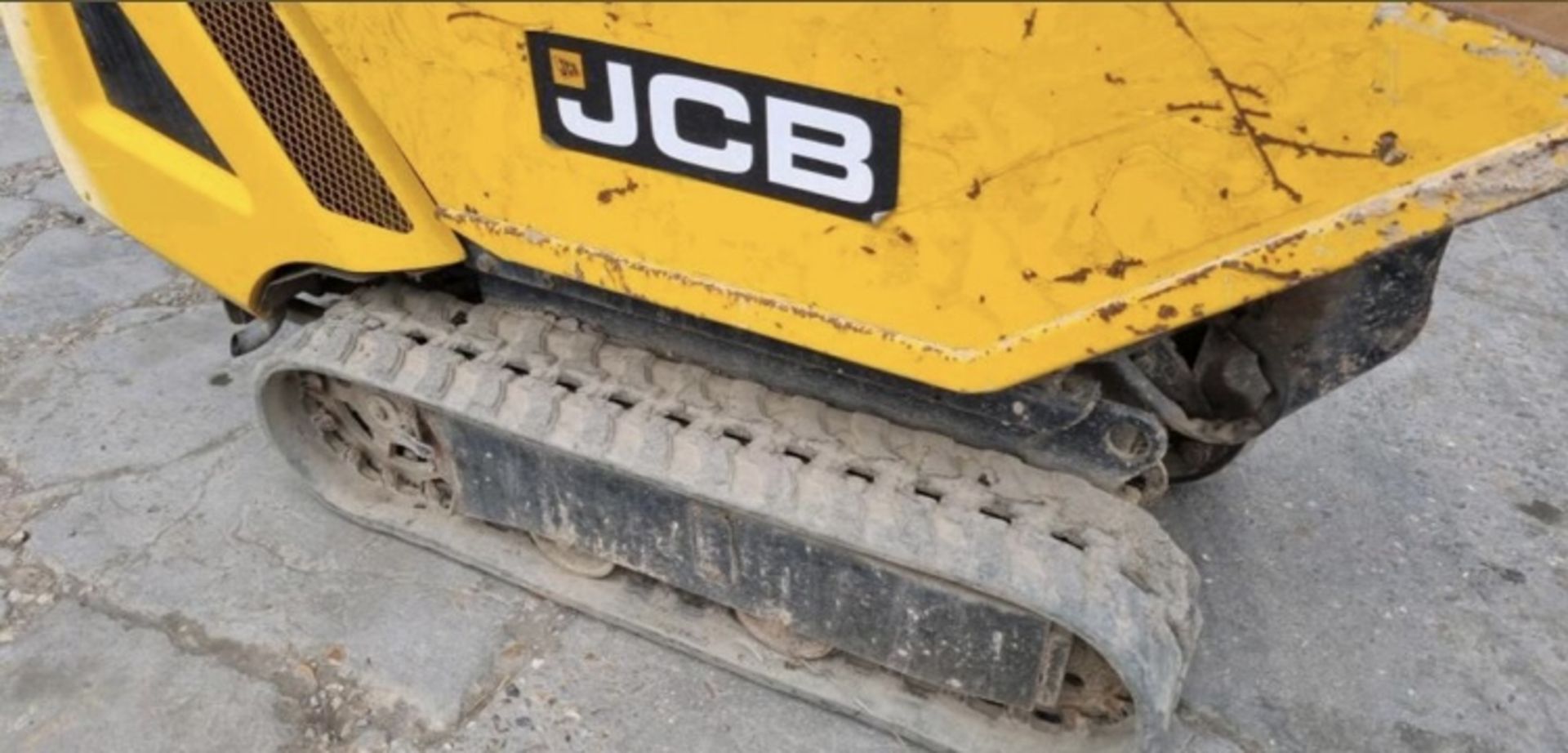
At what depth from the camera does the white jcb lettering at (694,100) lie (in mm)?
1911

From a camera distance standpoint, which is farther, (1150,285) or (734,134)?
(734,134)

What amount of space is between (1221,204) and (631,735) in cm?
147

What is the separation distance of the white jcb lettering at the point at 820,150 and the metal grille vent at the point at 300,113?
30.0 inches

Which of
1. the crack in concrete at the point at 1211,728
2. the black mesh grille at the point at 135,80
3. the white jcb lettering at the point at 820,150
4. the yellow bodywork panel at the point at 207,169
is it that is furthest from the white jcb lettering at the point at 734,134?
the crack in concrete at the point at 1211,728

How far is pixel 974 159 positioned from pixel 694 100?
1.37 feet

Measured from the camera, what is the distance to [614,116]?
6.58ft

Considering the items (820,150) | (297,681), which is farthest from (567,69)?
(297,681)

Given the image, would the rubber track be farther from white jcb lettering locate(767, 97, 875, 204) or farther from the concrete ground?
white jcb lettering locate(767, 97, 875, 204)

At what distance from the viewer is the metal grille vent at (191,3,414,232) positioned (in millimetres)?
2193

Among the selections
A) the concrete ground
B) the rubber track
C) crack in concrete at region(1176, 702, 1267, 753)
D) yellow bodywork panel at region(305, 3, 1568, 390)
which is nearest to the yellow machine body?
yellow bodywork panel at region(305, 3, 1568, 390)

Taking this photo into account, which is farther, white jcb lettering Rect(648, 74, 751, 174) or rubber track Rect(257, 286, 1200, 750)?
rubber track Rect(257, 286, 1200, 750)

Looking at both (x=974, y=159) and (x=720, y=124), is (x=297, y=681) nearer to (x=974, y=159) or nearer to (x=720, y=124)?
(x=720, y=124)

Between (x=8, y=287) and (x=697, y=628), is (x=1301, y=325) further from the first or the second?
(x=8, y=287)

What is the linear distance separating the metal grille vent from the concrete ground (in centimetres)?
90
